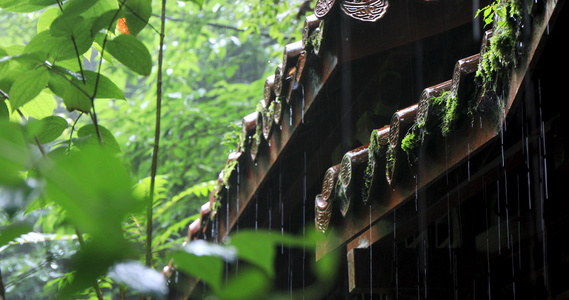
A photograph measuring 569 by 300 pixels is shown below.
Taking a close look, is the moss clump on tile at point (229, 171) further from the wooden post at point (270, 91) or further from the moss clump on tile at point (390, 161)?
Result: the moss clump on tile at point (390, 161)

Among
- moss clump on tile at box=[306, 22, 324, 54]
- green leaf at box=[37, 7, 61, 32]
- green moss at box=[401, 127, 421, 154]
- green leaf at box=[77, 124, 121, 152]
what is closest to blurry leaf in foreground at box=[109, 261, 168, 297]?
green leaf at box=[77, 124, 121, 152]

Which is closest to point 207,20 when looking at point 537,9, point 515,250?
point 515,250

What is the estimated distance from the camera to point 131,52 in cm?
71

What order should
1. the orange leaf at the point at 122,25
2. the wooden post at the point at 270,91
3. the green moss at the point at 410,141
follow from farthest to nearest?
1. the wooden post at the point at 270,91
2. the green moss at the point at 410,141
3. the orange leaf at the point at 122,25

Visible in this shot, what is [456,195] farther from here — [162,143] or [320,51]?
[162,143]

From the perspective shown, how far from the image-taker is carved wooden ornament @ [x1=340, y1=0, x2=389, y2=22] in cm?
207

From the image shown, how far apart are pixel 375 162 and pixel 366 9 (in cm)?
54

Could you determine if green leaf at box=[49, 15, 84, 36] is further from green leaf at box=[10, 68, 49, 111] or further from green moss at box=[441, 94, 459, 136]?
green moss at box=[441, 94, 459, 136]

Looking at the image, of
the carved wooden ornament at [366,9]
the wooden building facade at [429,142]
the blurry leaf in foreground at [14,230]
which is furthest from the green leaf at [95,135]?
the carved wooden ornament at [366,9]

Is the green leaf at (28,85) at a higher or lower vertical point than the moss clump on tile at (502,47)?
higher

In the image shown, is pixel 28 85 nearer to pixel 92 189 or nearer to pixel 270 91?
pixel 92 189

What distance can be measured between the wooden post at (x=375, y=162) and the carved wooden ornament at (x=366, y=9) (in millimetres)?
392

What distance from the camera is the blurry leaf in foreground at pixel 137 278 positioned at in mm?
315

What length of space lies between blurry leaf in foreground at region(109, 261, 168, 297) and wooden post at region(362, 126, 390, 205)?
1680 mm
